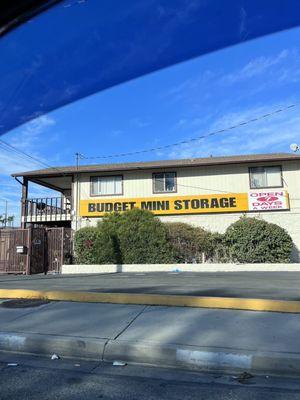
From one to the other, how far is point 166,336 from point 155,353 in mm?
594

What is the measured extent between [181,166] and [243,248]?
6506mm

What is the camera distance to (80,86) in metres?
2.81

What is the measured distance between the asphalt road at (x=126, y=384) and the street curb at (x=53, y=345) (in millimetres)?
394

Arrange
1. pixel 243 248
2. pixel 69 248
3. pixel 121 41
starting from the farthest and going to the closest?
pixel 69 248
pixel 243 248
pixel 121 41

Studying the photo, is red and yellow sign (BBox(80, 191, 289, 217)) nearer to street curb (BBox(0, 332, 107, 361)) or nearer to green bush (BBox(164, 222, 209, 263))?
green bush (BBox(164, 222, 209, 263))

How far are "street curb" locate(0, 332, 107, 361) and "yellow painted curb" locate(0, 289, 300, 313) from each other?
2530 millimetres

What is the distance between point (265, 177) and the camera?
23547 millimetres

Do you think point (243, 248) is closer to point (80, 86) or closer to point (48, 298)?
point (48, 298)

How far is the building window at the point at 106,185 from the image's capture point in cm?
2523

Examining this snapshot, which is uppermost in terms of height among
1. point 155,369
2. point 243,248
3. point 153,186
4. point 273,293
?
point 153,186

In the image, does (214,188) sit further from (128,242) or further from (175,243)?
(128,242)

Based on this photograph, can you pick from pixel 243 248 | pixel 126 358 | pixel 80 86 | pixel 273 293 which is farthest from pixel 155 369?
pixel 243 248

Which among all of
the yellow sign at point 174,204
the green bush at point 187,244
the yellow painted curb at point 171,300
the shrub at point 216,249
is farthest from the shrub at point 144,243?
the yellow painted curb at point 171,300

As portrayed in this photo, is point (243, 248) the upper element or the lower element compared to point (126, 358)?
upper
